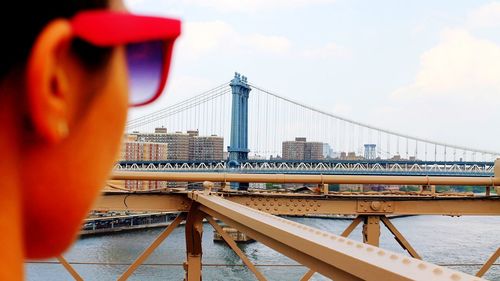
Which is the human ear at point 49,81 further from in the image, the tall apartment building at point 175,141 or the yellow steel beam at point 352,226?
the tall apartment building at point 175,141

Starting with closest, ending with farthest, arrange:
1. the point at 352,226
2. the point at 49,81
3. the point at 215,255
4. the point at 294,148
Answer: the point at 49,81 → the point at 352,226 → the point at 215,255 → the point at 294,148

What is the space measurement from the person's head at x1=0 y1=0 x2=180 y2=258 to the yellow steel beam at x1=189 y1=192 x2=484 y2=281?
96 centimetres

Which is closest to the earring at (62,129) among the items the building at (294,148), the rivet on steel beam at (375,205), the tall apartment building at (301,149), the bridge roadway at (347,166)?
the rivet on steel beam at (375,205)

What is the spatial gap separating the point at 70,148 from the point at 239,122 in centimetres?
4714

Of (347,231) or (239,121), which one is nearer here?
(347,231)

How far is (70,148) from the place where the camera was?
2.18 ft

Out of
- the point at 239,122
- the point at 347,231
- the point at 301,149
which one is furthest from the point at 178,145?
the point at 347,231

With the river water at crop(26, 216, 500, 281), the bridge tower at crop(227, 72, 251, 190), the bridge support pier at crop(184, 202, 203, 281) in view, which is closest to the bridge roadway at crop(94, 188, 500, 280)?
the bridge support pier at crop(184, 202, 203, 281)

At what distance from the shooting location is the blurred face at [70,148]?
63 centimetres

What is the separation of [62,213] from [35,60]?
201mm

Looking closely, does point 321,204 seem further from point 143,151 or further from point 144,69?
point 143,151

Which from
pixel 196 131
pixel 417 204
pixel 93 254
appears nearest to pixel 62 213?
pixel 417 204

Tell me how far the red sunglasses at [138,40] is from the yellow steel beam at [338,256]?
0.93m

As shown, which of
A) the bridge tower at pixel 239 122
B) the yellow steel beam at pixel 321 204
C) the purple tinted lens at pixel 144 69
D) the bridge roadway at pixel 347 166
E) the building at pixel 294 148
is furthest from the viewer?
the building at pixel 294 148
